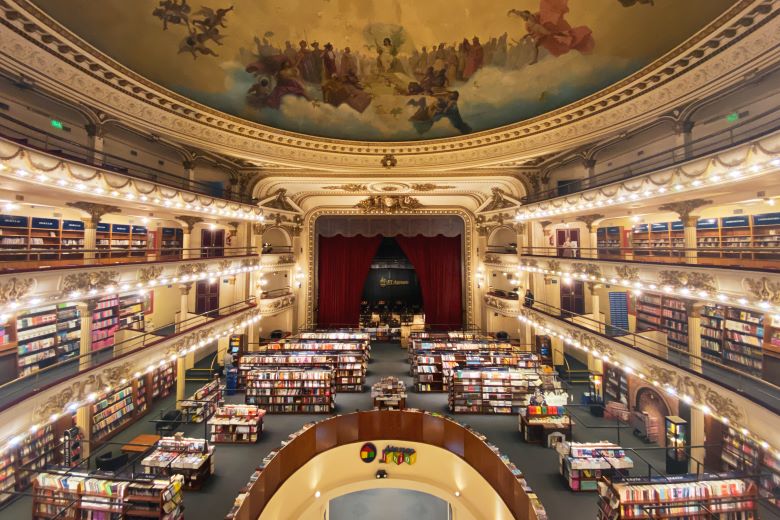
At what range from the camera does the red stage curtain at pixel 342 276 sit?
1955 centimetres

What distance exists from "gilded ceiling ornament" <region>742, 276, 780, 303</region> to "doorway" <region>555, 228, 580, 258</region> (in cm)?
864

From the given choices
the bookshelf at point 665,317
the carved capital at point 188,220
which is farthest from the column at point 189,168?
the bookshelf at point 665,317

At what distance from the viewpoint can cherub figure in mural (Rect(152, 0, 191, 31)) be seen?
8.10 metres

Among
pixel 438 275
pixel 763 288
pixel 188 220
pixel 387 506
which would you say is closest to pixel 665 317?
pixel 763 288

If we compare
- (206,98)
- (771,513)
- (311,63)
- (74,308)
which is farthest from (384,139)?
(771,513)

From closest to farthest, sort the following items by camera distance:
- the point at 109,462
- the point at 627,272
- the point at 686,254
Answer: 1. the point at 109,462
2. the point at 627,272
3. the point at 686,254

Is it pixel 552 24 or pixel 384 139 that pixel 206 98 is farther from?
pixel 552 24

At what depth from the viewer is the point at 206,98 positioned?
1049 centimetres

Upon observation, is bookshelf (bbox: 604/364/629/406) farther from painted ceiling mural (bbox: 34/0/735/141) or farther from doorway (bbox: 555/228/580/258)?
painted ceiling mural (bbox: 34/0/735/141)

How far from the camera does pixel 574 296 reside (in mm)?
14430

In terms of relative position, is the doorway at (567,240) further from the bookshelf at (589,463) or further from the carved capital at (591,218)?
the bookshelf at (589,463)

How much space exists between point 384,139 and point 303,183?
14.1 feet

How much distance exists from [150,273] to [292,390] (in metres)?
5.26

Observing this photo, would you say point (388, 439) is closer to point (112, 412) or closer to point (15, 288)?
point (112, 412)
